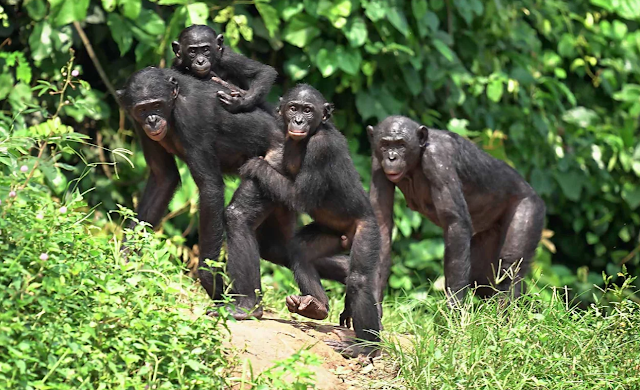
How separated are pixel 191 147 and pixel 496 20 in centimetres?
539

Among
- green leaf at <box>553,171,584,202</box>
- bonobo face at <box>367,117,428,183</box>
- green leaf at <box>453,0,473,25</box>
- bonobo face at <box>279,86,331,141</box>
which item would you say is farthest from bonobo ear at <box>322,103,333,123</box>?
green leaf at <box>553,171,584,202</box>

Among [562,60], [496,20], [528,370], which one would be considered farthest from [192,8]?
[562,60]

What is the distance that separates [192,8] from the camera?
789 centimetres

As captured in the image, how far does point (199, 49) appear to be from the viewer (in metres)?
6.30

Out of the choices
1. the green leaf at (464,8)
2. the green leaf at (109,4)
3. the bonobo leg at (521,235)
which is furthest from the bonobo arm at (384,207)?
the green leaf at (464,8)

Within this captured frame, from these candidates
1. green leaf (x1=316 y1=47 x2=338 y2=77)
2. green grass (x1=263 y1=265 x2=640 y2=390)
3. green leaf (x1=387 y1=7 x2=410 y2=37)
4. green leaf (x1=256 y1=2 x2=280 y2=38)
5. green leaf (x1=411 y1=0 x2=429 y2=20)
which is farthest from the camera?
green leaf (x1=411 y1=0 x2=429 y2=20)

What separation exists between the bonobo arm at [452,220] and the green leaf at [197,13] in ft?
8.29

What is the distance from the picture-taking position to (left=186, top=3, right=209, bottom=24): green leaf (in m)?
7.84

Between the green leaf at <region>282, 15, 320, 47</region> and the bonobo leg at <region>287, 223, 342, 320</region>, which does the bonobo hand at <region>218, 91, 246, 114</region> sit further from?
the green leaf at <region>282, 15, 320, 47</region>

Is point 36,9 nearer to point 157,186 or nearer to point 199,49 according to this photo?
point 199,49

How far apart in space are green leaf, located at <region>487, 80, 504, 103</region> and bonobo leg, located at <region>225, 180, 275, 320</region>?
13.9ft

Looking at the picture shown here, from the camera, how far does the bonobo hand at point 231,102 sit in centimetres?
609

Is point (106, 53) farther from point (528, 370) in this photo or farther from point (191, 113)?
point (528, 370)

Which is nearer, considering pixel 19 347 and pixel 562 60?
pixel 19 347
